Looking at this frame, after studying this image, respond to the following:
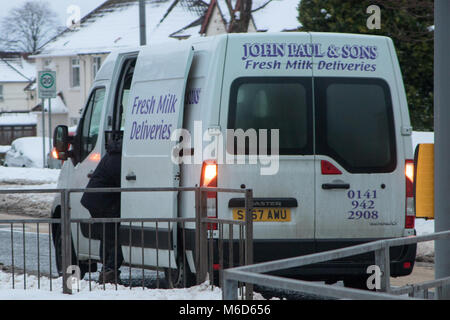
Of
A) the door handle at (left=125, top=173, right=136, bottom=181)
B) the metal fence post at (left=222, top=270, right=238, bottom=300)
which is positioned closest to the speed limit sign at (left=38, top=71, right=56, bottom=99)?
the door handle at (left=125, top=173, right=136, bottom=181)

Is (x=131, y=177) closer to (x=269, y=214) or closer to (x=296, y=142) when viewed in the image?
(x=269, y=214)

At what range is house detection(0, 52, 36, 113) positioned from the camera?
3693 inches

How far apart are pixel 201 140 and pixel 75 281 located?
5.21 ft

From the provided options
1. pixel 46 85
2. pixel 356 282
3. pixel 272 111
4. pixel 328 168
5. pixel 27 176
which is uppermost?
pixel 46 85

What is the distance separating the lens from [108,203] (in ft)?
29.5

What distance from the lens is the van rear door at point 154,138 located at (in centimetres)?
846

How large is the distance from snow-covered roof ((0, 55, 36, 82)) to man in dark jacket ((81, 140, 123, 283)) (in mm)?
86376

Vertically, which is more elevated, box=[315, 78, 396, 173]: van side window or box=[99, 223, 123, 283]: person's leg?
box=[315, 78, 396, 173]: van side window

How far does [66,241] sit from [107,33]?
52.2 meters

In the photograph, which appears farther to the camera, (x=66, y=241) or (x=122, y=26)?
(x=122, y=26)

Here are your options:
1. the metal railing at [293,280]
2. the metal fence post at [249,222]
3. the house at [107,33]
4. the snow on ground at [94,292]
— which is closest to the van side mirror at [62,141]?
the snow on ground at [94,292]

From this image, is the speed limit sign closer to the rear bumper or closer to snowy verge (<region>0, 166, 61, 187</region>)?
snowy verge (<region>0, 166, 61, 187</region>)

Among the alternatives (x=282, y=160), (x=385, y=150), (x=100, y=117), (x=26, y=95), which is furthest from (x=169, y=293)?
(x=26, y=95)

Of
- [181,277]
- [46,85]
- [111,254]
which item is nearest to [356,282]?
[181,277]
